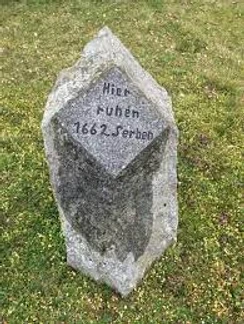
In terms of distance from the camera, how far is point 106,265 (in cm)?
1077

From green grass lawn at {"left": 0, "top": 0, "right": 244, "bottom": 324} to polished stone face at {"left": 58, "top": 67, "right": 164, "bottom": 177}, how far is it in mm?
3127

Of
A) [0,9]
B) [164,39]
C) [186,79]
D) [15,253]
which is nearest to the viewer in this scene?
[15,253]

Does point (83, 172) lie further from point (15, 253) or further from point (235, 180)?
point (235, 180)

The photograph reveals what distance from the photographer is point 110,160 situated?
30.0 ft

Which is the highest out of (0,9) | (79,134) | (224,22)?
(79,134)

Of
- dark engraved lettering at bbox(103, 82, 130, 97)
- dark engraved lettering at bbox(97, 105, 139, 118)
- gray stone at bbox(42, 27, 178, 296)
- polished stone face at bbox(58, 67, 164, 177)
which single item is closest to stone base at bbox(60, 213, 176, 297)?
gray stone at bbox(42, 27, 178, 296)

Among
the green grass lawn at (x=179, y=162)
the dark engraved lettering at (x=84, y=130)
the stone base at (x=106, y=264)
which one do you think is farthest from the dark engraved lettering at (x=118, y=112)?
the green grass lawn at (x=179, y=162)

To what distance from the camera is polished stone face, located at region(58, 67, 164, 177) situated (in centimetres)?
918

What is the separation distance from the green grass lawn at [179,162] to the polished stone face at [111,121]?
3127mm

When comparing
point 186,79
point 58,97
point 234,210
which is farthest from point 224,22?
point 58,97

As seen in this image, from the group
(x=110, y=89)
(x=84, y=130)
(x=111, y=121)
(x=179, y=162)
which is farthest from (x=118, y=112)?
(x=179, y=162)

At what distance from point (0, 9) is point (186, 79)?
7.75 meters

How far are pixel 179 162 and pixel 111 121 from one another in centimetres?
500

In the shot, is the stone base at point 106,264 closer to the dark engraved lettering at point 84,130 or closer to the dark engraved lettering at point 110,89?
the dark engraved lettering at point 84,130
